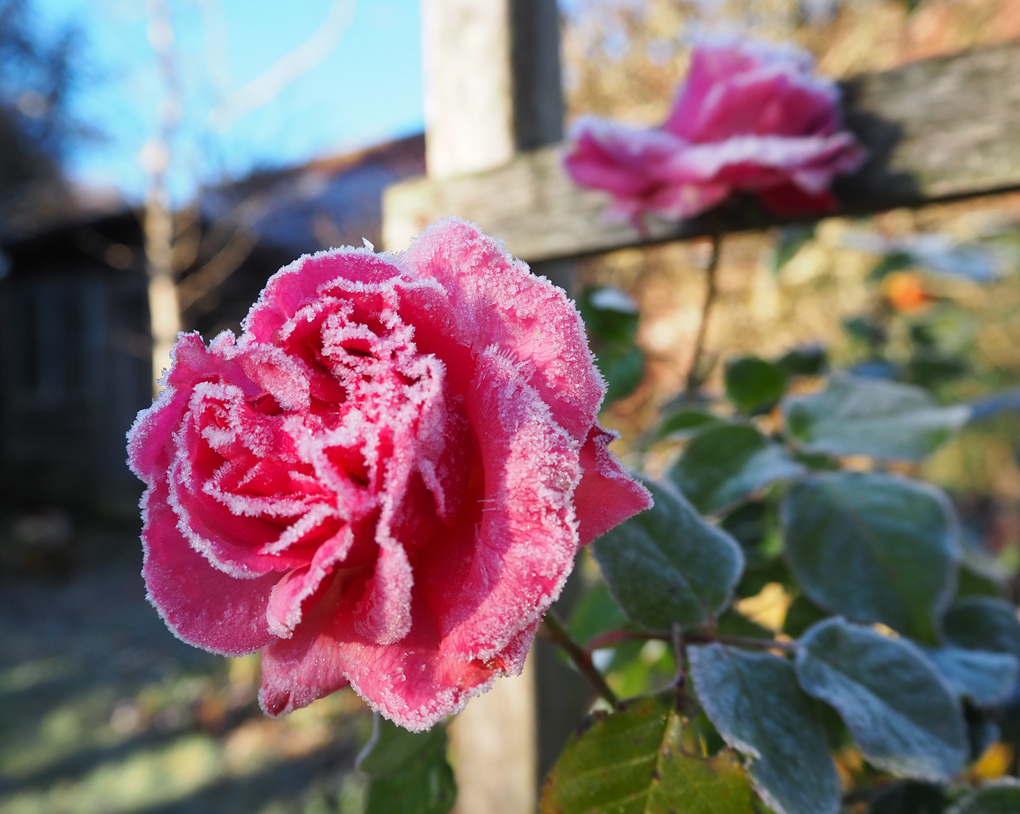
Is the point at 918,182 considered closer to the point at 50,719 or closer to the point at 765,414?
Answer: the point at 765,414

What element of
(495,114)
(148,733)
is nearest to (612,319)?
(495,114)

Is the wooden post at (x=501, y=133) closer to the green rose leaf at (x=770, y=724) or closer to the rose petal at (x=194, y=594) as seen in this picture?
the green rose leaf at (x=770, y=724)

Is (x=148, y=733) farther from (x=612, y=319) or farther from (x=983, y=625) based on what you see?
(x=983, y=625)

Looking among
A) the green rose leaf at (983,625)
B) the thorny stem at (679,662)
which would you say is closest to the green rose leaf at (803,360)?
the green rose leaf at (983,625)

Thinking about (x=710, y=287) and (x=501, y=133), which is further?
(x=501, y=133)

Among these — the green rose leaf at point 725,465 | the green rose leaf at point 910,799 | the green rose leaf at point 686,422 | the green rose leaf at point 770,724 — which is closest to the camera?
the green rose leaf at point 770,724

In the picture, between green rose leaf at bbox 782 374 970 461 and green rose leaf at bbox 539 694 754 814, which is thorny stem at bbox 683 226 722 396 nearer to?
green rose leaf at bbox 782 374 970 461
